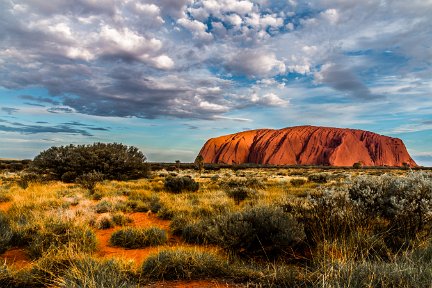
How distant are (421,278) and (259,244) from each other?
302 centimetres

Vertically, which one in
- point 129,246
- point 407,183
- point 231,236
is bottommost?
point 129,246

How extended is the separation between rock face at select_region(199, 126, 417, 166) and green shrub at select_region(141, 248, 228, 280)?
122670 millimetres

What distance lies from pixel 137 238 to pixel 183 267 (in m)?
2.74

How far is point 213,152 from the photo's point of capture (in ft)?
479

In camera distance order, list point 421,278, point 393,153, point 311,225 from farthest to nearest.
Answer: point 393,153, point 311,225, point 421,278

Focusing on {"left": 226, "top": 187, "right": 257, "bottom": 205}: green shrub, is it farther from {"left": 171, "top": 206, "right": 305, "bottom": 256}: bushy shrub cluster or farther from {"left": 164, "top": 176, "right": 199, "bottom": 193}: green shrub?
{"left": 171, "top": 206, "right": 305, "bottom": 256}: bushy shrub cluster

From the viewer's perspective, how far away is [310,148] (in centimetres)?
13062

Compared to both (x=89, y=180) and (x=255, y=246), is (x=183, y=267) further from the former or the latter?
(x=89, y=180)

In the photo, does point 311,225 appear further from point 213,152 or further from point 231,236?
point 213,152

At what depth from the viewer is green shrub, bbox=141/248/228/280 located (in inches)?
175

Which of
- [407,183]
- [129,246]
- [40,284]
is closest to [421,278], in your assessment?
[407,183]

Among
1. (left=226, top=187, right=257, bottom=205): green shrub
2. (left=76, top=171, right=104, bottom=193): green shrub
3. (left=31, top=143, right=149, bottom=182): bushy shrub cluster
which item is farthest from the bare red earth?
(left=31, top=143, right=149, bottom=182): bushy shrub cluster

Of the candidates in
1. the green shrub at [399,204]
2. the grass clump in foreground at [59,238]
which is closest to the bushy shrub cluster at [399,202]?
the green shrub at [399,204]

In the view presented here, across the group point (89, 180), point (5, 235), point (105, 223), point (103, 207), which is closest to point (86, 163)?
point (89, 180)
